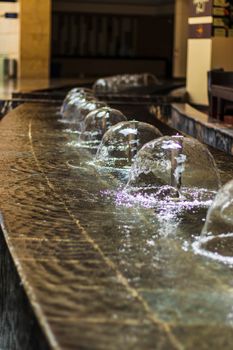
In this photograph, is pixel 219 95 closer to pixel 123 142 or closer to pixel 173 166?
pixel 123 142

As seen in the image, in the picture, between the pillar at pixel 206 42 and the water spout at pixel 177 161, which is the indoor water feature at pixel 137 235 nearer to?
the water spout at pixel 177 161

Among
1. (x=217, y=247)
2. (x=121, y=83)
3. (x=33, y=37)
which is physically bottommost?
(x=121, y=83)

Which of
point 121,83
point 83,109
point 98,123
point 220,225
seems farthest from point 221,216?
point 121,83

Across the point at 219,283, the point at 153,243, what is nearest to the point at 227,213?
the point at 153,243

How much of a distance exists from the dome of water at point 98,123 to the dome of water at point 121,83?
6193 millimetres

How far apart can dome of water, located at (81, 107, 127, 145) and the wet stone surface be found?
1242mm

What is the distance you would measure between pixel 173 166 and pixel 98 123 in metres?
1.47

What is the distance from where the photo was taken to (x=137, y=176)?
2.96m

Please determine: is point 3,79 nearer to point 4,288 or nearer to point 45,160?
point 45,160

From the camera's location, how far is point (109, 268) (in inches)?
71.8

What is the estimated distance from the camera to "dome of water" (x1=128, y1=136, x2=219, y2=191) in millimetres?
2955

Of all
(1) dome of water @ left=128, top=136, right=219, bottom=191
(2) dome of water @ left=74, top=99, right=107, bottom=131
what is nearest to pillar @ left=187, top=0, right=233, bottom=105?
(2) dome of water @ left=74, top=99, right=107, bottom=131

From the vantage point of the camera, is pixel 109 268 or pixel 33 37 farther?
pixel 33 37

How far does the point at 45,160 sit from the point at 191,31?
Answer: 728cm
